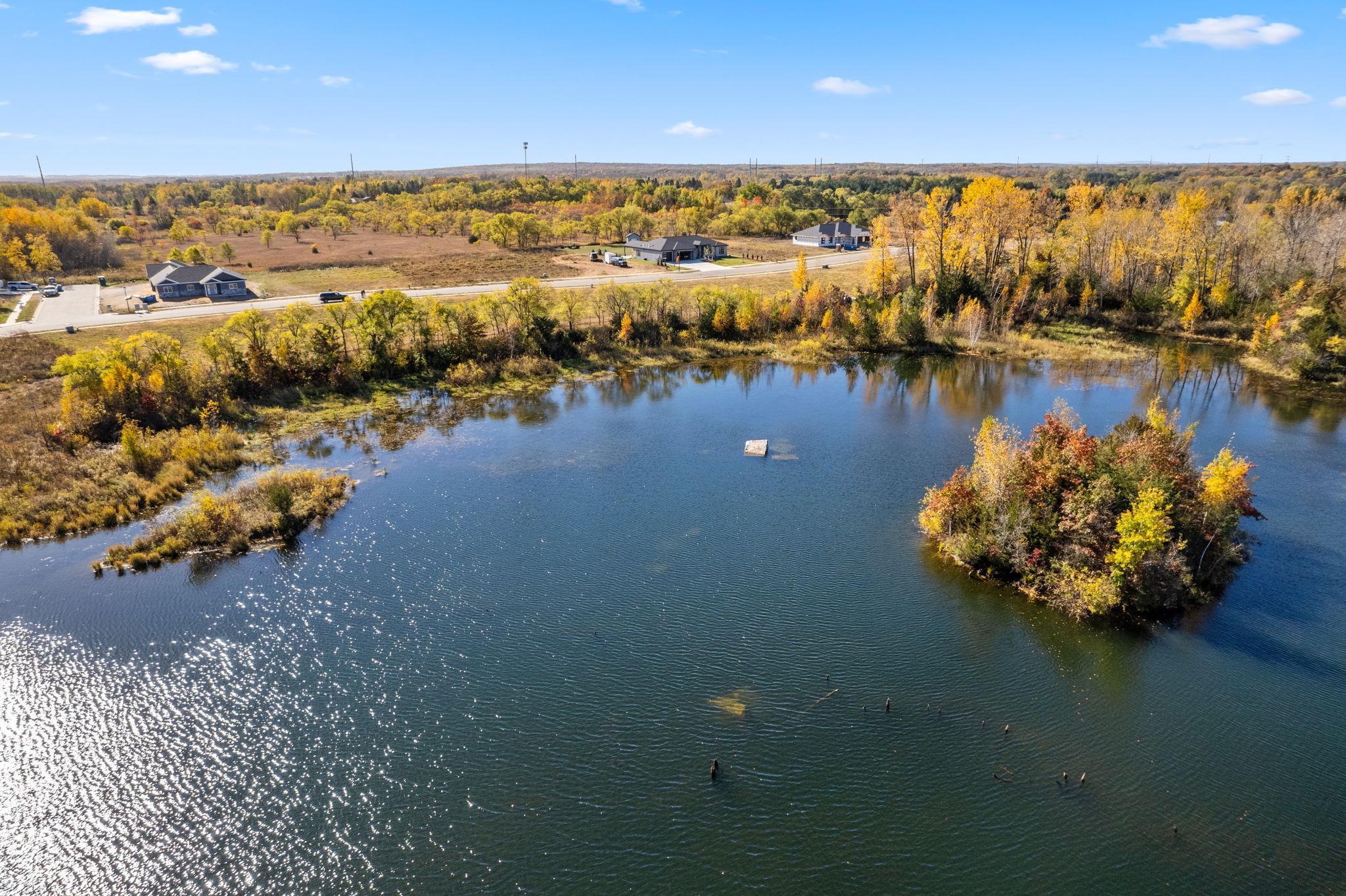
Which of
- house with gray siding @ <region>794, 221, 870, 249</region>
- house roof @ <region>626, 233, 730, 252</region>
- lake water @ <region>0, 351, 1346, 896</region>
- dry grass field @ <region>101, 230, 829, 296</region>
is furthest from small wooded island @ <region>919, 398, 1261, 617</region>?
house with gray siding @ <region>794, 221, 870, 249</region>

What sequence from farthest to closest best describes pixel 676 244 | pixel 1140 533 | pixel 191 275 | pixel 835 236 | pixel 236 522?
1. pixel 835 236
2. pixel 676 244
3. pixel 191 275
4. pixel 236 522
5. pixel 1140 533

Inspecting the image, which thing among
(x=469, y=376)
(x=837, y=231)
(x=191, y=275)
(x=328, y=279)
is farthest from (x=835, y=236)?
(x=191, y=275)

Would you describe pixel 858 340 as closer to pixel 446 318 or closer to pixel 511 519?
pixel 446 318

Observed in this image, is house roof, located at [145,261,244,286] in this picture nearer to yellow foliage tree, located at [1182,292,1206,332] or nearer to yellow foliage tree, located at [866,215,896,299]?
yellow foliage tree, located at [866,215,896,299]

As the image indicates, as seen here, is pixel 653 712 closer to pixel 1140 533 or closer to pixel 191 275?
pixel 1140 533

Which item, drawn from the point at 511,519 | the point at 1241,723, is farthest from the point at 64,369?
the point at 1241,723

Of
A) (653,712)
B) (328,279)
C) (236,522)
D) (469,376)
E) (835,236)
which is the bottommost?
(653,712)

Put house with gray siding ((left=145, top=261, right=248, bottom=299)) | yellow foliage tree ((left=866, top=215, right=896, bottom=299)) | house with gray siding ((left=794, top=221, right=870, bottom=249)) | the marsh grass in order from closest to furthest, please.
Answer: the marsh grass < yellow foliage tree ((left=866, top=215, right=896, bottom=299)) < house with gray siding ((left=145, top=261, right=248, bottom=299)) < house with gray siding ((left=794, top=221, right=870, bottom=249))
